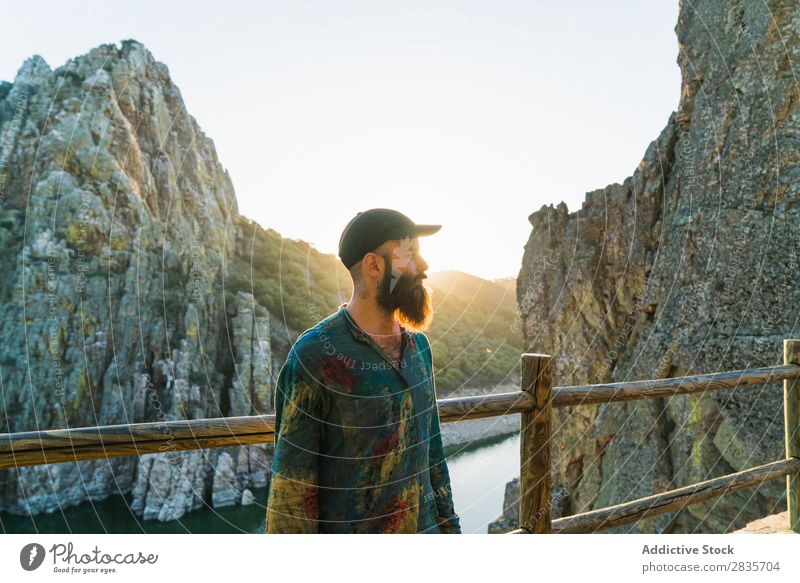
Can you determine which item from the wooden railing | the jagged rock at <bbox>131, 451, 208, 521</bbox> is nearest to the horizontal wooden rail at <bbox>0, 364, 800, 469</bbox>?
the wooden railing

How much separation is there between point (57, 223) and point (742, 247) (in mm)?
40225

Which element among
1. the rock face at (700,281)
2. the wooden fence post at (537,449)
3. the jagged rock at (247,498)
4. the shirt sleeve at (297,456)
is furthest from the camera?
the jagged rock at (247,498)

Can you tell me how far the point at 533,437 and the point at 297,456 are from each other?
1.68 meters

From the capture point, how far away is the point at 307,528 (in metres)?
1.77

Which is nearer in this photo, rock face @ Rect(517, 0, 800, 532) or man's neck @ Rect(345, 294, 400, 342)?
man's neck @ Rect(345, 294, 400, 342)

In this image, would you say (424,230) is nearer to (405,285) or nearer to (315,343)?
(405,285)

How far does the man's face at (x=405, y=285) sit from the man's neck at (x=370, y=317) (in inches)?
1.2

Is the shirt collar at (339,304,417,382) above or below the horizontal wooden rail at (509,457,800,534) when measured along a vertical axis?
above

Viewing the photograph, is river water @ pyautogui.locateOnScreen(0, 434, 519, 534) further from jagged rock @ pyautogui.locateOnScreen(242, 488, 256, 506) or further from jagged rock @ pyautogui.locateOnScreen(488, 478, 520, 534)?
jagged rock @ pyautogui.locateOnScreen(488, 478, 520, 534)

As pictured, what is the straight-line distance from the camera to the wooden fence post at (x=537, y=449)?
2889 millimetres

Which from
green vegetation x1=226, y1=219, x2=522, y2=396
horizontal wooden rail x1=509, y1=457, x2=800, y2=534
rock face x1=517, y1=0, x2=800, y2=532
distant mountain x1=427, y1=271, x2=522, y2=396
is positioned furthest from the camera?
distant mountain x1=427, y1=271, x2=522, y2=396

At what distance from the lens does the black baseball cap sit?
77.7 inches
